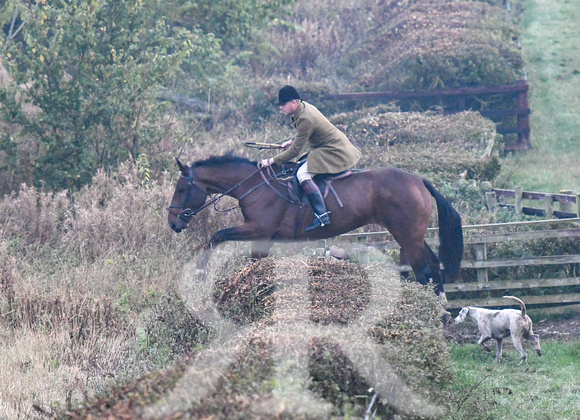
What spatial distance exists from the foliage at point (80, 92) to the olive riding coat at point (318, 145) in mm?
4993

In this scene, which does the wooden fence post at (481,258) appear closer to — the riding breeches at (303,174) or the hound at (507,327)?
the hound at (507,327)

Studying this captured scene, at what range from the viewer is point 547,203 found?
41.0 ft

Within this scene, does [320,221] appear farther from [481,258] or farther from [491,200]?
[491,200]

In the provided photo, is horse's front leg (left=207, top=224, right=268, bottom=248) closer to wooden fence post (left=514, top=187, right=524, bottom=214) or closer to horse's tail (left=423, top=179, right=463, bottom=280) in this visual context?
horse's tail (left=423, top=179, right=463, bottom=280)

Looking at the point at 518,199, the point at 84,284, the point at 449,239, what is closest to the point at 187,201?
the point at 84,284

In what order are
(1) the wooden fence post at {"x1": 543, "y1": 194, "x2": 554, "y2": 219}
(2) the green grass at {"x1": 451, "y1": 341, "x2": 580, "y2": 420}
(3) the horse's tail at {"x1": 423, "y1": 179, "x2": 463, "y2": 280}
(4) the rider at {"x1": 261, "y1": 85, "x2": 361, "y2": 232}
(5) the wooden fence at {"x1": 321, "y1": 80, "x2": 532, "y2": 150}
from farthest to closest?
1. (5) the wooden fence at {"x1": 321, "y1": 80, "x2": 532, "y2": 150}
2. (1) the wooden fence post at {"x1": 543, "y1": 194, "x2": 554, "y2": 219}
3. (3) the horse's tail at {"x1": 423, "y1": 179, "x2": 463, "y2": 280}
4. (4) the rider at {"x1": 261, "y1": 85, "x2": 361, "y2": 232}
5. (2) the green grass at {"x1": 451, "y1": 341, "x2": 580, "y2": 420}

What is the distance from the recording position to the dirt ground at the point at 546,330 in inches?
378

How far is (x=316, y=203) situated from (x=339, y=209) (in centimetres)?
37

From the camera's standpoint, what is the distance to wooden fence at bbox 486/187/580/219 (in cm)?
1201

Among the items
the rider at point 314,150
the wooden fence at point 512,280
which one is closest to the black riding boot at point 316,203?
the rider at point 314,150

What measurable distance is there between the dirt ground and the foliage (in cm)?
734

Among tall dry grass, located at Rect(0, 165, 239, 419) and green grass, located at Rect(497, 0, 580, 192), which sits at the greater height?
tall dry grass, located at Rect(0, 165, 239, 419)

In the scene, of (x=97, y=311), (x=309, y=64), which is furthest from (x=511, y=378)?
(x=309, y=64)

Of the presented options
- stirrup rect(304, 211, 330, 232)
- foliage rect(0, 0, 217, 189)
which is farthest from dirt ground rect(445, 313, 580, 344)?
foliage rect(0, 0, 217, 189)
